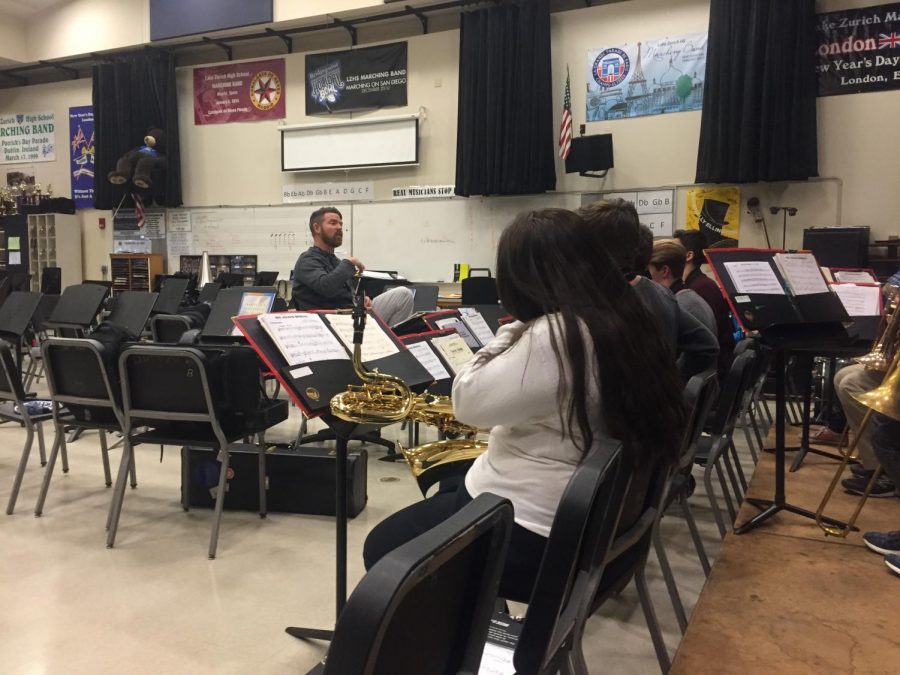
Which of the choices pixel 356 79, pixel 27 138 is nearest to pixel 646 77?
pixel 356 79

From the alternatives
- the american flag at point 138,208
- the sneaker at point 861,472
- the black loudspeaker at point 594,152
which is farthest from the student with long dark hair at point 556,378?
the american flag at point 138,208

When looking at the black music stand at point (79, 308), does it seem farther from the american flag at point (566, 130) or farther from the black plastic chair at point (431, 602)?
the black plastic chair at point (431, 602)

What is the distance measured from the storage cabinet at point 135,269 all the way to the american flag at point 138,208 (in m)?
0.53

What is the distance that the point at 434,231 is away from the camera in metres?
8.73

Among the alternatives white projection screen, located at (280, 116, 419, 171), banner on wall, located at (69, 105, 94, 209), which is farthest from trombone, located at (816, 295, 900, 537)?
banner on wall, located at (69, 105, 94, 209)

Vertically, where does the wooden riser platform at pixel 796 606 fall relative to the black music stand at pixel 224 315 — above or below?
below

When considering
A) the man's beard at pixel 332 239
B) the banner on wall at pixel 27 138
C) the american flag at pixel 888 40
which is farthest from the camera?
the banner on wall at pixel 27 138

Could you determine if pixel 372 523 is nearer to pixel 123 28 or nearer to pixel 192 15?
pixel 192 15

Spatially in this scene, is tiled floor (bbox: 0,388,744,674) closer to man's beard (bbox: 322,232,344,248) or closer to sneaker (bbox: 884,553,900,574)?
sneaker (bbox: 884,553,900,574)

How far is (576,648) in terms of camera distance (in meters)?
1.38

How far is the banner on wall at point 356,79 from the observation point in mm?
8859

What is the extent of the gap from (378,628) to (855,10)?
26.8 feet

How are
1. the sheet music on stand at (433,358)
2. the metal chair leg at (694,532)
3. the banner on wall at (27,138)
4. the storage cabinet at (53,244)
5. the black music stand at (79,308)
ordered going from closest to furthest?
1. the metal chair leg at (694,532)
2. the sheet music on stand at (433,358)
3. the black music stand at (79,308)
4. the storage cabinet at (53,244)
5. the banner on wall at (27,138)

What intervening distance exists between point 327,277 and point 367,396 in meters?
2.35
